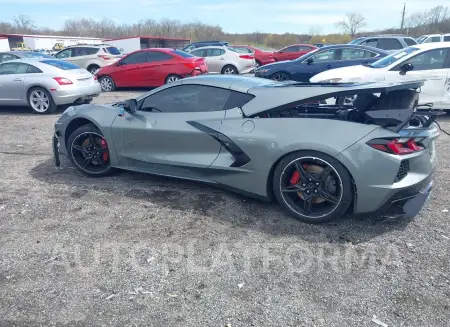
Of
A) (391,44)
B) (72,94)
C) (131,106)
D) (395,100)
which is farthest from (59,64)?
(391,44)

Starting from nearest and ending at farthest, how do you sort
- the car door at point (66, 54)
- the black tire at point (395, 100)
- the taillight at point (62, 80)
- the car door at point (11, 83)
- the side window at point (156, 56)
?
1. the black tire at point (395, 100)
2. the taillight at point (62, 80)
3. the car door at point (11, 83)
4. the side window at point (156, 56)
5. the car door at point (66, 54)

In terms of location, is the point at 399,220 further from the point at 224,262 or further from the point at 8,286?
the point at 8,286

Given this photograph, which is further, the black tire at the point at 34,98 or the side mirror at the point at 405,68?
the black tire at the point at 34,98

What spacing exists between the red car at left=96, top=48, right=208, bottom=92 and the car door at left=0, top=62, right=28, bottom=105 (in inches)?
167

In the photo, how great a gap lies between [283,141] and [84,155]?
2.79 metres

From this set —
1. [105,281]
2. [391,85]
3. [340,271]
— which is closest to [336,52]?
[391,85]

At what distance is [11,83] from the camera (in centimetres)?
914

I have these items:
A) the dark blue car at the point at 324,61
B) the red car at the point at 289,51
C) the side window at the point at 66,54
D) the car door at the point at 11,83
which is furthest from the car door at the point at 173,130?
the red car at the point at 289,51

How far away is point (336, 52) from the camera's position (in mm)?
11383

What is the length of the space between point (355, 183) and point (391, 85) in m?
1.00

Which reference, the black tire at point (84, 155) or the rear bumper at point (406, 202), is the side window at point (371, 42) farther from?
the black tire at point (84, 155)

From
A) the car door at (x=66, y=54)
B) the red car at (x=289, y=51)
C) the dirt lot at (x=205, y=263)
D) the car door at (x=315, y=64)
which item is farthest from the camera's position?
the red car at (x=289, y=51)

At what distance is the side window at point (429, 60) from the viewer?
7812 millimetres

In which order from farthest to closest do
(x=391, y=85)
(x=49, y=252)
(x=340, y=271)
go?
(x=391, y=85), (x=49, y=252), (x=340, y=271)
